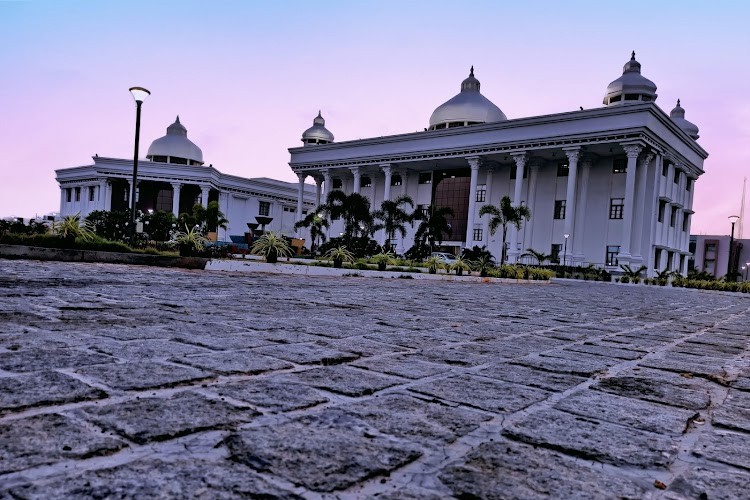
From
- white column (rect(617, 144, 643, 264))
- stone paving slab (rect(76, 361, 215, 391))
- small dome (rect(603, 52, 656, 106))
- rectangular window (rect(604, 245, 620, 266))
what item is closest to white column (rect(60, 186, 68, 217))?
rectangular window (rect(604, 245, 620, 266))

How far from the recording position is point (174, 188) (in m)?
61.5

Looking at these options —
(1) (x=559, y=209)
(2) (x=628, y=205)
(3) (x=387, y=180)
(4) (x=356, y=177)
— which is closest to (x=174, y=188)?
(4) (x=356, y=177)

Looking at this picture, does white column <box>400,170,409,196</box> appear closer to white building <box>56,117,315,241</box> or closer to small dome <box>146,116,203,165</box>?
white building <box>56,117,315,241</box>

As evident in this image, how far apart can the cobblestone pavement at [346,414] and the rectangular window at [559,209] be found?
42.3 m

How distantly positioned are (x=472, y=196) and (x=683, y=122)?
26842 mm

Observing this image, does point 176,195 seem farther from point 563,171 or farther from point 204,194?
point 563,171

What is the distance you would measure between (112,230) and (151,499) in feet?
77.5

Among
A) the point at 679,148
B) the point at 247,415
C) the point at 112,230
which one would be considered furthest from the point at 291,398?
the point at 679,148

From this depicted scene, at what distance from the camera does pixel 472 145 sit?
150 ft

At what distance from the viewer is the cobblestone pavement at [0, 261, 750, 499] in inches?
58.7

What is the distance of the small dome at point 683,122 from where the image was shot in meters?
55.2

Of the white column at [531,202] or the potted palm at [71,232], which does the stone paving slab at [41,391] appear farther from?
the white column at [531,202]

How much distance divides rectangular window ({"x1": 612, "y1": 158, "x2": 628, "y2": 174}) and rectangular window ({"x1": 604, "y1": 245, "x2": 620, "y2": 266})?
5998 millimetres

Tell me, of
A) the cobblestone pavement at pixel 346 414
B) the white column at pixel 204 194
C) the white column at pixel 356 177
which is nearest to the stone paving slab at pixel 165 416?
the cobblestone pavement at pixel 346 414
